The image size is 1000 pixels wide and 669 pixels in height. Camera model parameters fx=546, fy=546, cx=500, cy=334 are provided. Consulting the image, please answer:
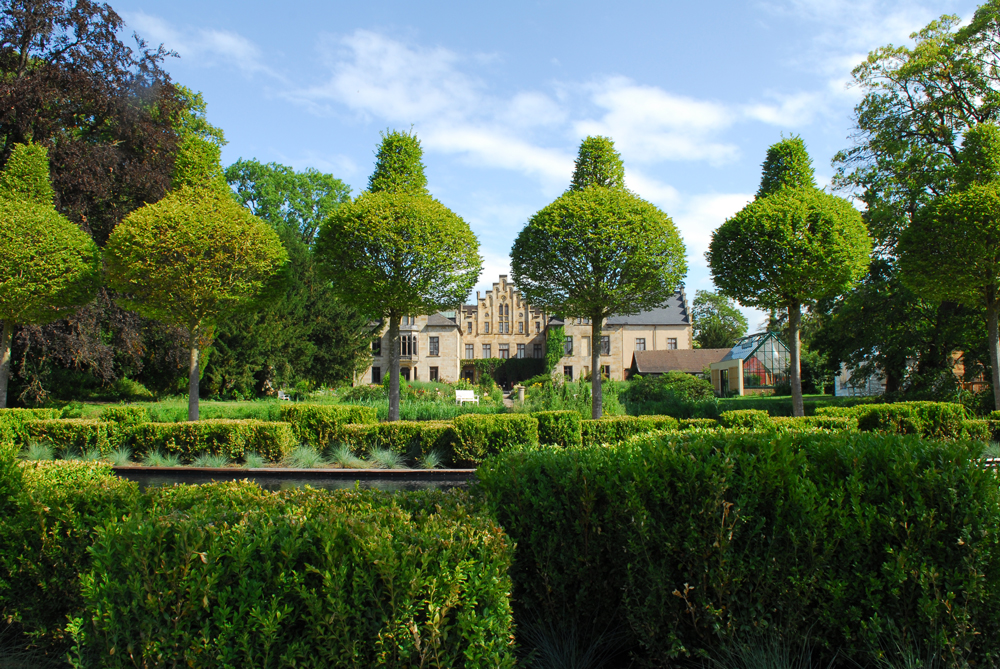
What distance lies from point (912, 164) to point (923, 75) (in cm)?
360

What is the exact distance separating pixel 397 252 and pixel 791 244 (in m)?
9.30

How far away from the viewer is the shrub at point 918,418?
10.6 meters

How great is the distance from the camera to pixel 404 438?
9.84 m

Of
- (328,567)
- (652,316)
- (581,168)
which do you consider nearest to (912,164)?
(581,168)

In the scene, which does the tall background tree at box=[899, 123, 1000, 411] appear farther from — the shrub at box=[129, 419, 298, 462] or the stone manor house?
the stone manor house

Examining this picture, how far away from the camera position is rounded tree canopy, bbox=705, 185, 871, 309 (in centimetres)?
1295

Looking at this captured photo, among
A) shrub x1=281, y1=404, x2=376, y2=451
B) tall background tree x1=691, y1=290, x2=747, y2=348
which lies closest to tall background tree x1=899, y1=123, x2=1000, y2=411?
shrub x1=281, y1=404, x2=376, y2=451

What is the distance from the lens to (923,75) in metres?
19.5

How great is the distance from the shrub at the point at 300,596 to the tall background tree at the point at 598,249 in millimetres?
10813

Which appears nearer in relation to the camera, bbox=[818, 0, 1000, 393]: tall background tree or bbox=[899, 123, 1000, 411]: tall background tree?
bbox=[899, 123, 1000, 411]: tall background tree

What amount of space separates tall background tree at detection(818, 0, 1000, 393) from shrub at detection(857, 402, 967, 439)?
770cm

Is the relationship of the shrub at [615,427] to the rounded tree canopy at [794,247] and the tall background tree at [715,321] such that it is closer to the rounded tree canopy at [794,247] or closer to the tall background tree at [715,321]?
the rounded tree canopy at [794,247]

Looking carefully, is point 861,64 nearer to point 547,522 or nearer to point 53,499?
point 547,522

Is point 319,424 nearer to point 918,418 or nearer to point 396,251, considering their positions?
point 396,251
